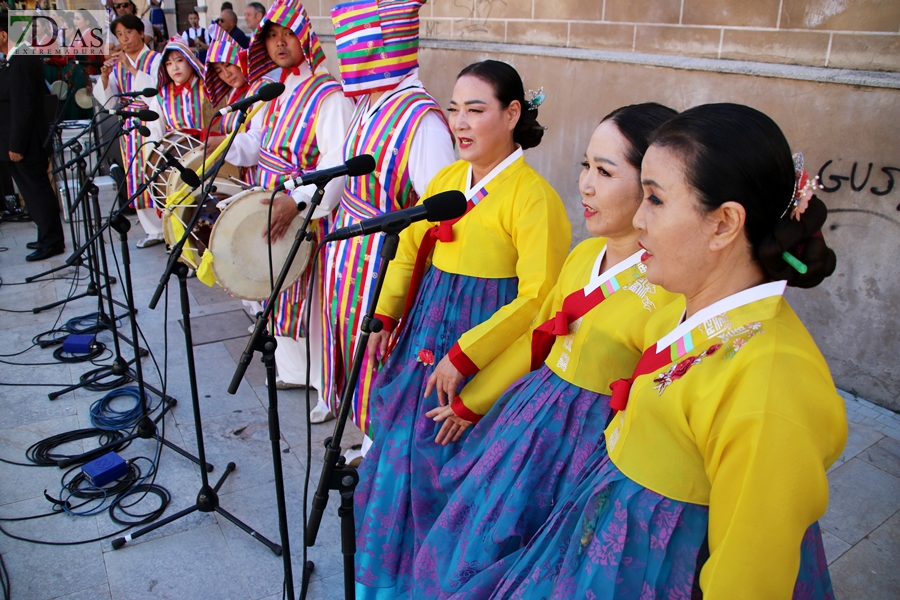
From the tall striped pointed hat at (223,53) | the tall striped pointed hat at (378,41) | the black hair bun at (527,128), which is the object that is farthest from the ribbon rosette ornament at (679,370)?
the tall striped pointed hat at (223,53)

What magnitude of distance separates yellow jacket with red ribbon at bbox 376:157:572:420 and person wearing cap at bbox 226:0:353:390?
1062 millimetres

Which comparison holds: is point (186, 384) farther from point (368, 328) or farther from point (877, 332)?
point (877, 332)

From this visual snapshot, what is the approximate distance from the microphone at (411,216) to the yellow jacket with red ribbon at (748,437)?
1.89 ft

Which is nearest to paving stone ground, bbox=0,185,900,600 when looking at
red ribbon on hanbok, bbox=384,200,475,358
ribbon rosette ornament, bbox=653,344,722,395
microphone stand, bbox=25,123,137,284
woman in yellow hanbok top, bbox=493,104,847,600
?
microphone stand, bbox=25,123,137,284

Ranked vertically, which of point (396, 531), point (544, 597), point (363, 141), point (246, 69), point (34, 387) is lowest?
point (34, 387)

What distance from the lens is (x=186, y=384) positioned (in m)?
4.01

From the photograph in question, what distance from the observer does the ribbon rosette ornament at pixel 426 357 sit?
88.7 inches

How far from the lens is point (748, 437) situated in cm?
109

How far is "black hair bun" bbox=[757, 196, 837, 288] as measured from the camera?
1.16 meters

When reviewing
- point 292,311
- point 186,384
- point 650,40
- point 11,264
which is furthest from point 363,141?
point 11,264

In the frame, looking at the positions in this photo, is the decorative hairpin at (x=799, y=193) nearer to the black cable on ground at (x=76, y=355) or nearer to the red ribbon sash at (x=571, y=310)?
the red ribbon sash at (x=571, y=310)

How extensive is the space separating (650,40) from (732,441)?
12.5ft

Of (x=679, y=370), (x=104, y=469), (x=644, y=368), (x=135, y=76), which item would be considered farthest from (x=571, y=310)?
(x=135, y=76)

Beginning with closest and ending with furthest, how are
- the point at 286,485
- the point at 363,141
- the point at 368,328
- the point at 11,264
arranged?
1. the point at 368,328
2. the point at 363,141
3. the point at 286,485
4. the point at 11,264
